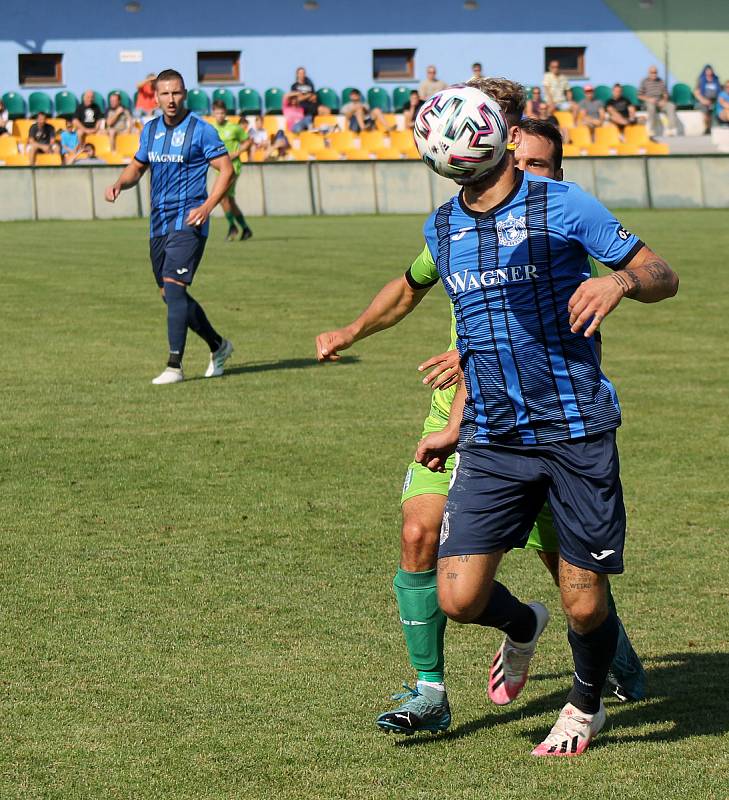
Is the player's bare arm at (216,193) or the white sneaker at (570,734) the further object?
the player's bare arm at (216,193)

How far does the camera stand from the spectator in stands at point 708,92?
4275 cm

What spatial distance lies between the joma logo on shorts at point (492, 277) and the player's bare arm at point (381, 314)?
0.56 metres

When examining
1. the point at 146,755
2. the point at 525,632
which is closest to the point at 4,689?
the point at 146,755

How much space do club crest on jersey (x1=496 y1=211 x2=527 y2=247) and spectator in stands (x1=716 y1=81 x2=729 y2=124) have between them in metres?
39.9

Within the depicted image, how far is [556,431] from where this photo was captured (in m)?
4.34

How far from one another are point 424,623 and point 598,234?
140cm

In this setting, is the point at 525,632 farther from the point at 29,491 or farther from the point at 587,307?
the point at 29,491

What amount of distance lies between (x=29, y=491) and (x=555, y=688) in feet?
13.2

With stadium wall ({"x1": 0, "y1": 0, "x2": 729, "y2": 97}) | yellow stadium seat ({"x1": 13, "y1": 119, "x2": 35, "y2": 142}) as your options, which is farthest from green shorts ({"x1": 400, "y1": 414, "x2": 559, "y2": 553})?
stadium wall ({"x1": 0, "y1": 0, "x2": 729, "y2": 97})

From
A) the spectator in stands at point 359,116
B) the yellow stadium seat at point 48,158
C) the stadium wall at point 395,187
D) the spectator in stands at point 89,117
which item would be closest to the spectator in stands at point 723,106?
the spectator in stands at point 359,116

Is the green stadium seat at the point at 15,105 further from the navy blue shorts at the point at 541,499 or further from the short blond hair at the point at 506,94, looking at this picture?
the navy blue shorts at the point at 541,499

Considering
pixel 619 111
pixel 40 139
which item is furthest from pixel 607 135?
pixel 40 139

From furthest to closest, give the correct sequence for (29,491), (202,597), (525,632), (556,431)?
(29,491) < (202,597) < (525,632) < (556,431)

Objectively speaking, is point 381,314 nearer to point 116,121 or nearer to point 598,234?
point 598,234
